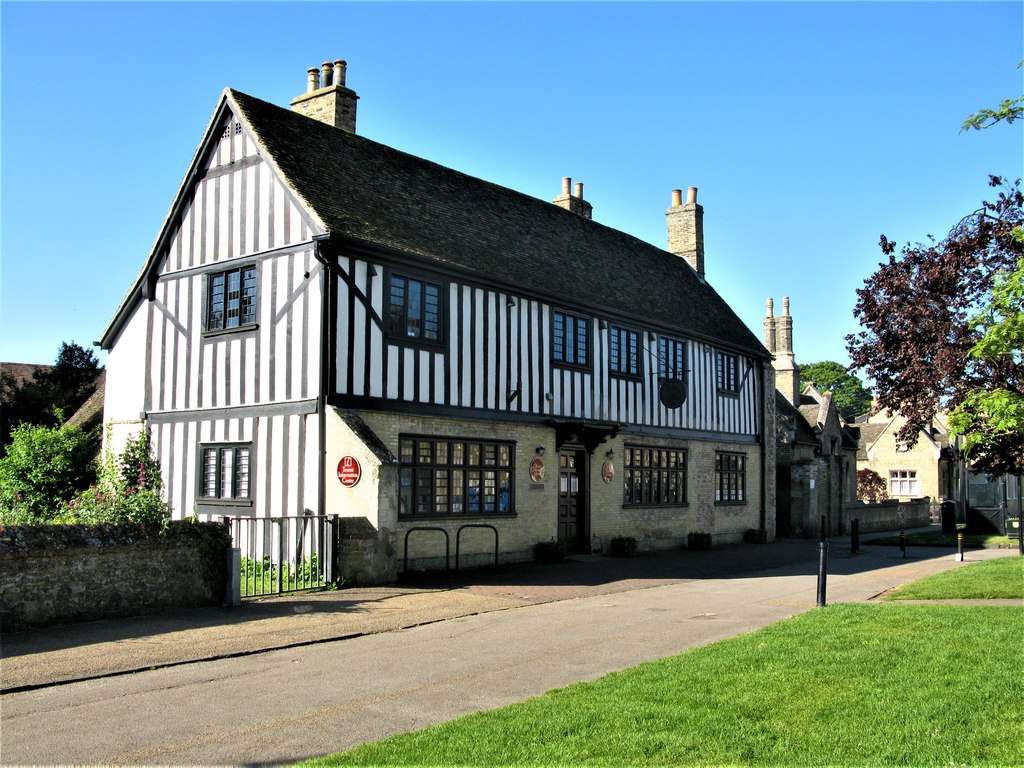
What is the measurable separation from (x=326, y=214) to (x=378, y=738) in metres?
11.6

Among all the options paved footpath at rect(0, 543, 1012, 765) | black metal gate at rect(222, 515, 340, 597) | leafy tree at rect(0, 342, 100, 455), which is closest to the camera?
paved footpath at rect(0, 543, 1012, 765)

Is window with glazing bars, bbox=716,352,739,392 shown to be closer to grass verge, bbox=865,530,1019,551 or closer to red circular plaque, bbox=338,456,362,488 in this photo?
grass verge, bbox=865,530,1019,551

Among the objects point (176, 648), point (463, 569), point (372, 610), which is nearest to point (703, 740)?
point (176, 648)

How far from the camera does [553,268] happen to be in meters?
21.8

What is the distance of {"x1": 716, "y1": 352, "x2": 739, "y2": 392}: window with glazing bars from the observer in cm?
2723

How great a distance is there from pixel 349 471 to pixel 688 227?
1986cm

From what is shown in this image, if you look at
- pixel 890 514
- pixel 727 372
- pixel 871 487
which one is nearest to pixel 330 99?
pixel 727 372

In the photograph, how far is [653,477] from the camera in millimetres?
23984

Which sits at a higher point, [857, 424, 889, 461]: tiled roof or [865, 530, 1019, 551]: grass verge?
[857, 424, 889, 461]: tiled roof

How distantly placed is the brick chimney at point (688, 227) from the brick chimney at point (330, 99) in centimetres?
1423

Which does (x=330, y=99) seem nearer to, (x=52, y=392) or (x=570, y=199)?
(x=570, y=199)

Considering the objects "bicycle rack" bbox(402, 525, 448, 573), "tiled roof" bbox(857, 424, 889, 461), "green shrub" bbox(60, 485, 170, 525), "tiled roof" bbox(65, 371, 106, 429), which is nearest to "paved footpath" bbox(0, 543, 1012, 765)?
"bicycle rack" bbox(402, 525, 448, 573)

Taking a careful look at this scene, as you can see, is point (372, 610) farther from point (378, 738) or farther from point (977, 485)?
point (977, 485)

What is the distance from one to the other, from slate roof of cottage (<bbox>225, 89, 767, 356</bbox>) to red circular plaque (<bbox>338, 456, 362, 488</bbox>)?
384 centimetres
